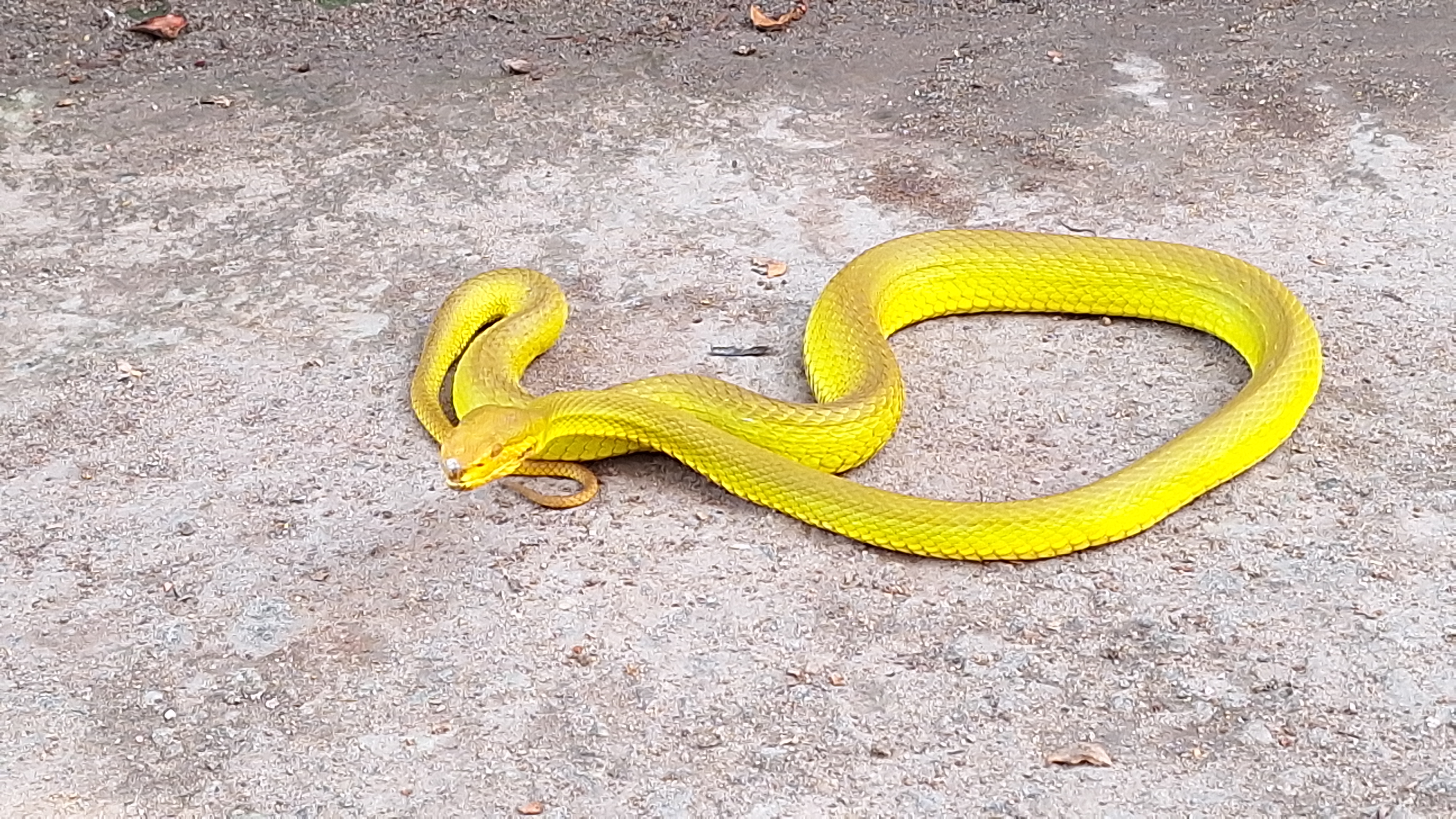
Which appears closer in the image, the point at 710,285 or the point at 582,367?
the point at 582,367

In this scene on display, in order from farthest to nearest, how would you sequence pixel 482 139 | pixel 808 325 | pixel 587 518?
pixel 482 139 < pixel 808 325 < pixel 587 518

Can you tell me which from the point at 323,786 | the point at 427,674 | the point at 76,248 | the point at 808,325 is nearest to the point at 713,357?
the point at 808,325

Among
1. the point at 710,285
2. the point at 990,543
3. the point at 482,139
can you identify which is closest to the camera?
the point at 990,543

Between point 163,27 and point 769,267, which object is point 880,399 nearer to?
point 769,267

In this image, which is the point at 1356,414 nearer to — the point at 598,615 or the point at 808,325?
the point at 808,325

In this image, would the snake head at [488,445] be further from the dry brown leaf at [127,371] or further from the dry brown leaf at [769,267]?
the dry brown leaf at [769,267]

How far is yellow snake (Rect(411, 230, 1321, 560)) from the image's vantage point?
4387 mm

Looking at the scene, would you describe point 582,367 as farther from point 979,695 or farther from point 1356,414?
point 1356,414

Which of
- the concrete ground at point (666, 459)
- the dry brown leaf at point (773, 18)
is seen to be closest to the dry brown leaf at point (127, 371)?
the concrete ground at point (666, 459)

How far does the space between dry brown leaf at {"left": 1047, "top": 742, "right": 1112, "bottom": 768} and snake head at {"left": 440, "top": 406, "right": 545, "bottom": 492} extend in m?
1.82

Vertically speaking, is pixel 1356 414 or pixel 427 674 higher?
pixel 1356 414

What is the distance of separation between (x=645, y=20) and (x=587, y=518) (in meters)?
4.23

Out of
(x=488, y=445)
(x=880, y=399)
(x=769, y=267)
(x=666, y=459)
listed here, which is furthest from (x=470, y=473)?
(x=769, y=267)

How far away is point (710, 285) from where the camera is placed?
6.00 meters
